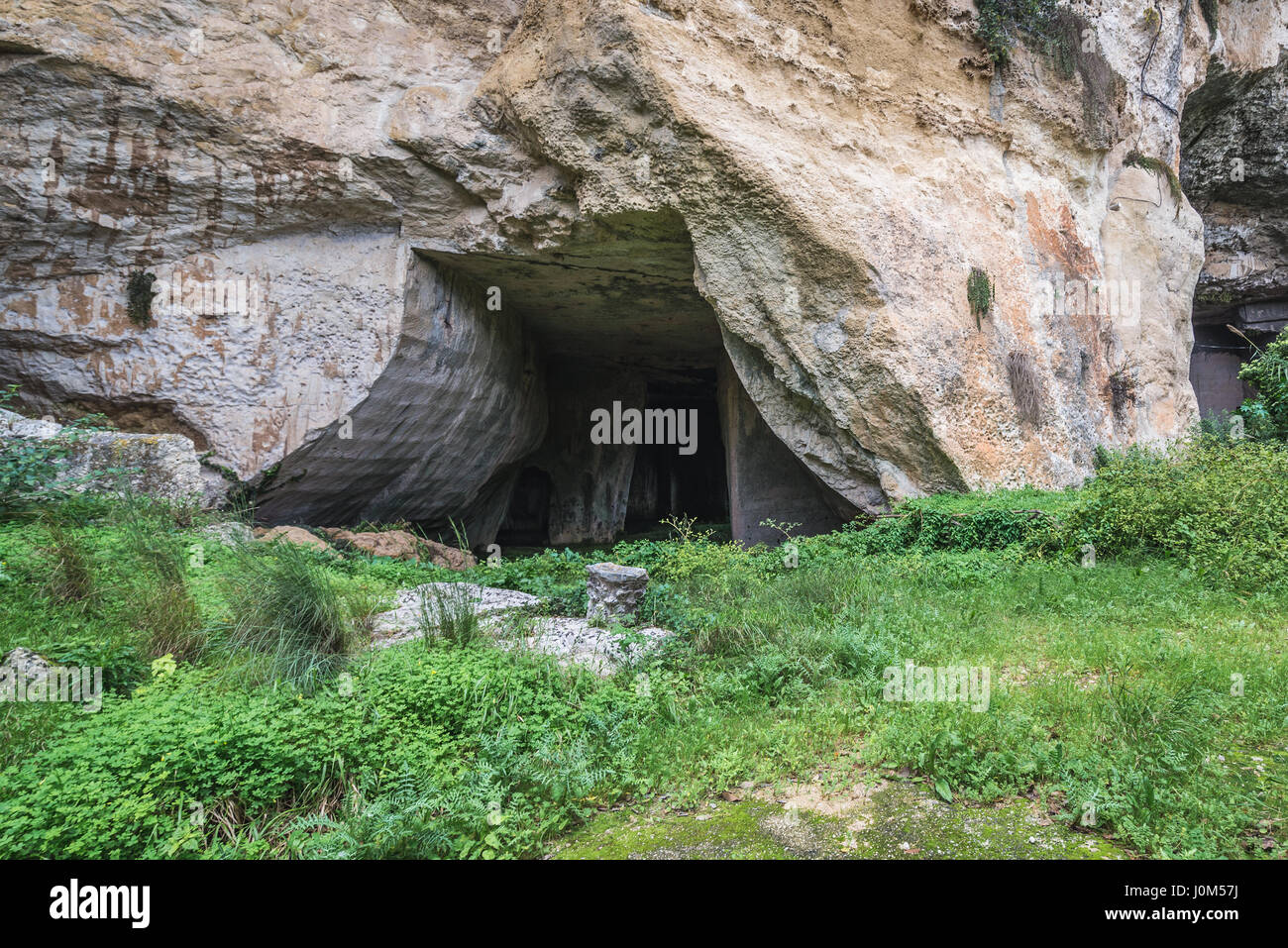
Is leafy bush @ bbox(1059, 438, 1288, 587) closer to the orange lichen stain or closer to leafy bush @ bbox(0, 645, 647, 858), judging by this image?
the orange lichen stain

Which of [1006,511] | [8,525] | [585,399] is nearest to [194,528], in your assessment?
[8,525]

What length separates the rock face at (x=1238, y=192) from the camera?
14.1 meters

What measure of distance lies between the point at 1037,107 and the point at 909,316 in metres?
4.31

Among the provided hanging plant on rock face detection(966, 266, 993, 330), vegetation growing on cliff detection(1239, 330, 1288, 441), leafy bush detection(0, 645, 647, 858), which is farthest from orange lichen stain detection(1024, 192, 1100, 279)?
leafy bush detection(0, 645, 647, 858)

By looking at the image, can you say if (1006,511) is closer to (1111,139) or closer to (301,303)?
(1111,139)

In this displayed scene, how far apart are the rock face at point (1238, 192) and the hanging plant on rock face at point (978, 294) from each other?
25.9 ft

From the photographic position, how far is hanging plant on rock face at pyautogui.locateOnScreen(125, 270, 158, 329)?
9.37 metres

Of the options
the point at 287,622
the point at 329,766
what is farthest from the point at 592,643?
the point at 329,766

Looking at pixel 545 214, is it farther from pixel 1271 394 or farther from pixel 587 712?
pixel 1271 394

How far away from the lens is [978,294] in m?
9.21

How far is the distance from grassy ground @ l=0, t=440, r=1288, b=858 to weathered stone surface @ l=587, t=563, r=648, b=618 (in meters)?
0.19

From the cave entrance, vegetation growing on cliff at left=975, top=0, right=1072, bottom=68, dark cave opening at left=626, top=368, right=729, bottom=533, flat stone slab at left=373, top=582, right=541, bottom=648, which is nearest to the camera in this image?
flat stone slab at left=373, top=582, right=541, bottom=648

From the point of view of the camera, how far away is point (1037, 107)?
1049 cm

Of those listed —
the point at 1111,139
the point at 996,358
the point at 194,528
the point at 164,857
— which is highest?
the point at 1111,139
